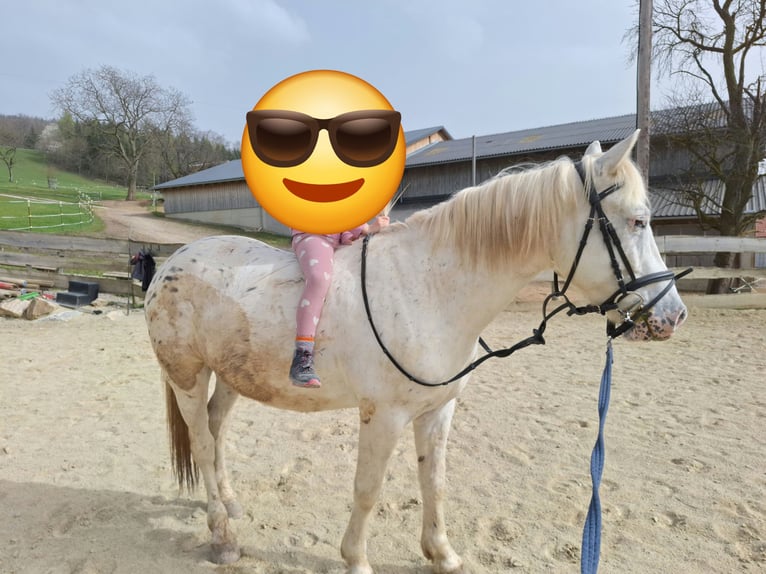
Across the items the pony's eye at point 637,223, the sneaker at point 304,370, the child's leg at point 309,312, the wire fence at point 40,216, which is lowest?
the sneaker at point 304,370

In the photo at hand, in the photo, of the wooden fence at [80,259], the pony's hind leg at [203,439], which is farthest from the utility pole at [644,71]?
the pony's hind leg at [203,439]

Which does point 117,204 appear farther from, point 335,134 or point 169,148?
point 335,134

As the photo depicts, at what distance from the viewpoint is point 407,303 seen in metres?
2.07

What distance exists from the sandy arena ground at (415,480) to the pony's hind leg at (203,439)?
212 millimetres

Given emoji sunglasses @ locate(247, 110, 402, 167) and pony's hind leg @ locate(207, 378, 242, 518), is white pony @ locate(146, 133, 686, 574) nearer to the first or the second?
pony's hind leg @ locate(207, 378, 242, 518)

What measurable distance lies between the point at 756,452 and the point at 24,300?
1152cm

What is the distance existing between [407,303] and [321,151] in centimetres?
86

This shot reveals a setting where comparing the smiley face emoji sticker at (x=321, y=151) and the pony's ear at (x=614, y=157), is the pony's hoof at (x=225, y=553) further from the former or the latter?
the pony's ear at (x=614, y=157)

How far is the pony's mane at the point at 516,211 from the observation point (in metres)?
1.87

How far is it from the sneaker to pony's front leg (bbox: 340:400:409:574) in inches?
10.3

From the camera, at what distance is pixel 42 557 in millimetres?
2467

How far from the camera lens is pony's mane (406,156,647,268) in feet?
6.13

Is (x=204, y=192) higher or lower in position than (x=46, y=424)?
higher

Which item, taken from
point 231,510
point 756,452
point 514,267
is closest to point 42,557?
point 231,510
